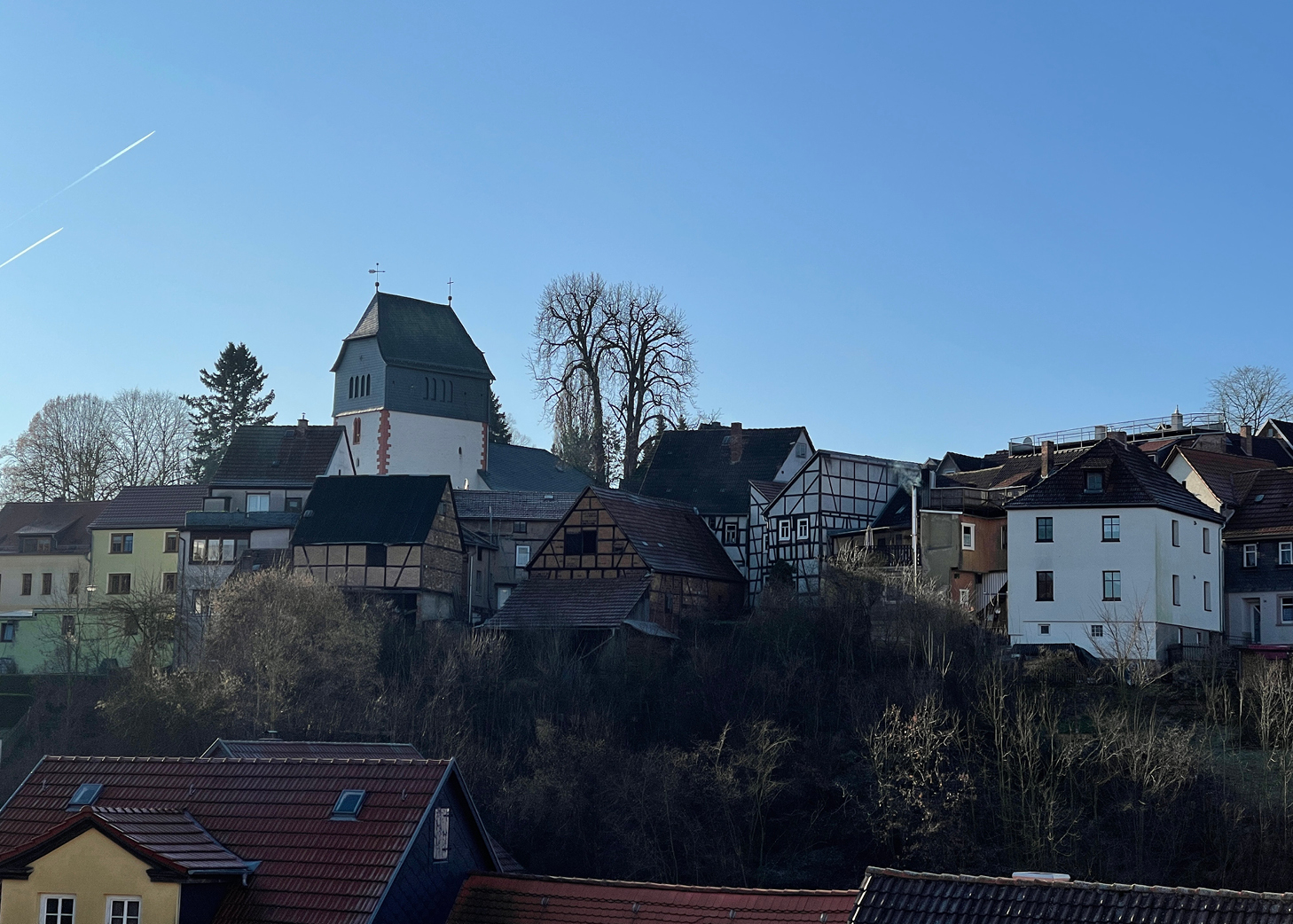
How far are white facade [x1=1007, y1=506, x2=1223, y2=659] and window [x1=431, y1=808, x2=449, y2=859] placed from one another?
27825 millimetres

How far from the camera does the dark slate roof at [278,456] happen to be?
68750 millimetres

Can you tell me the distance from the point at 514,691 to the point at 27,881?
27203 millimetres

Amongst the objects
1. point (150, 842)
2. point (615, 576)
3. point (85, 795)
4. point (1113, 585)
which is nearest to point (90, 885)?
point (150, 842)

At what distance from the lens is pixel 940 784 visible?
4156 centimetres

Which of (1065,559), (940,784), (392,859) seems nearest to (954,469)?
(1065,559)

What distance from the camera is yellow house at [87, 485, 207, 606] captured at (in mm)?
68250

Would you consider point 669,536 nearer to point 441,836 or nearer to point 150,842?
point 441,836

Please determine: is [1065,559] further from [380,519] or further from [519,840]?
[380,519]

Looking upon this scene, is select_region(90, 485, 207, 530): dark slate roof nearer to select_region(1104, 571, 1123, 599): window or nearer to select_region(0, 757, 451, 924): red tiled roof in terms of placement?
select_region(1104, 571, 1123, 599): window

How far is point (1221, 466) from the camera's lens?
59.8 metres

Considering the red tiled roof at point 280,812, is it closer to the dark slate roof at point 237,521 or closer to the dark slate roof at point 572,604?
the dark slate roof at point 572,604

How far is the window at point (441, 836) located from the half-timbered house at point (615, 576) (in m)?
28.3

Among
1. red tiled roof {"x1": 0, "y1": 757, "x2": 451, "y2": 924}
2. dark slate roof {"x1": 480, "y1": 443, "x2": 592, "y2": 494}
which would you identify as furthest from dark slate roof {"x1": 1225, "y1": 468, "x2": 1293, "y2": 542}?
red tiled roof {"x1": 0, "y1": 757, "x2": 451, "y2": 924}

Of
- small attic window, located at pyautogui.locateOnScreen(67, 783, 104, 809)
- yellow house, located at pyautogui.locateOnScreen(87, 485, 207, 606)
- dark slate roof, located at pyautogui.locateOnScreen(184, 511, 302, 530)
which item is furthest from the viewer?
yellow house, located at pyautogui.locateOnScreen(87, 485, 207, 606)
